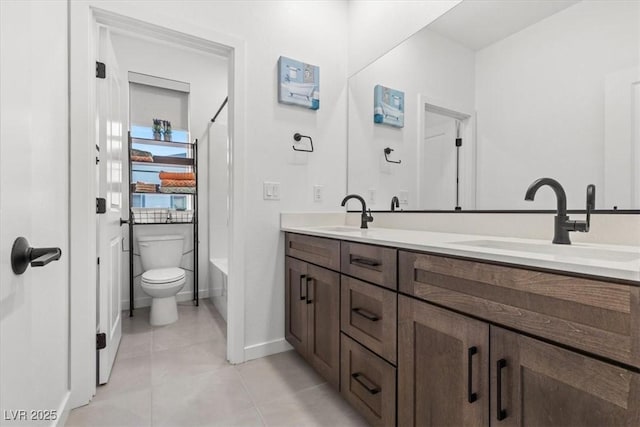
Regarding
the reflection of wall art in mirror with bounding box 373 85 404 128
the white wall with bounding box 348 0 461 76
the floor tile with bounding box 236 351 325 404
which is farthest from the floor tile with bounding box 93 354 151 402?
the white wall with bounding box 348 0 461 76

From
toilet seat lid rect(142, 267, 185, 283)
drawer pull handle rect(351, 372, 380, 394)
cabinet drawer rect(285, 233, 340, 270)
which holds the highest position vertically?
cabinet drawer rect(285, 233, 340, 270)

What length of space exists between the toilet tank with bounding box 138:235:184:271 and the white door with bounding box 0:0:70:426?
1.42m

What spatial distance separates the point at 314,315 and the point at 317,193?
0.88 meters

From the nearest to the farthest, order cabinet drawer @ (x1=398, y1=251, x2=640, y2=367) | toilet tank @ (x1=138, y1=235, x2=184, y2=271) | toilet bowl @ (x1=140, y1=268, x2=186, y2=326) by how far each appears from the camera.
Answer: cabinet drawer @ (x1=398, y1=251, x2=640, y2=367) < toilet bowl @ (x1=140, y1=268, x2=186, y2=326) < toilet tank @ (x1=138, y1=235, x2=184, y2=271)

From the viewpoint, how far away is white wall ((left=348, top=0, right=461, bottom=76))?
70.2 inches

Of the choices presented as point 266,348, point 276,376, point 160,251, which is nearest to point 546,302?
point 276,376

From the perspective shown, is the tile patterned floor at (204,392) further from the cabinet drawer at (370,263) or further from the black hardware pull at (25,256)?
the black hardware pull at (25,256)

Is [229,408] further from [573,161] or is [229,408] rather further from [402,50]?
[402,50]

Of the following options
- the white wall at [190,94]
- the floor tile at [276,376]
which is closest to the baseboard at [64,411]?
the floor tile at [276,376]

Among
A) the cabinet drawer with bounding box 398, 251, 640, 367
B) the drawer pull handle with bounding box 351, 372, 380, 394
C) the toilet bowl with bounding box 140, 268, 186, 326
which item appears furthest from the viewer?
the toilet bowl with bounding box 140, 268, 186, 326

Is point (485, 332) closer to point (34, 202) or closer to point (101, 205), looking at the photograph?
point (34, 202)

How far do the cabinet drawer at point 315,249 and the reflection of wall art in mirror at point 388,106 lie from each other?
3.20ft

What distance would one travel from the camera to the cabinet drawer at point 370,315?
1152 millimetres

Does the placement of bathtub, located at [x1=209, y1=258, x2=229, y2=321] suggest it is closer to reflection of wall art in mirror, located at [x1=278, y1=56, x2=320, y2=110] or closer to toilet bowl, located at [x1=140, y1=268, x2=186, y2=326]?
toilet bowl, located at [x1=140, y1=268, x2=186, y2=326]
